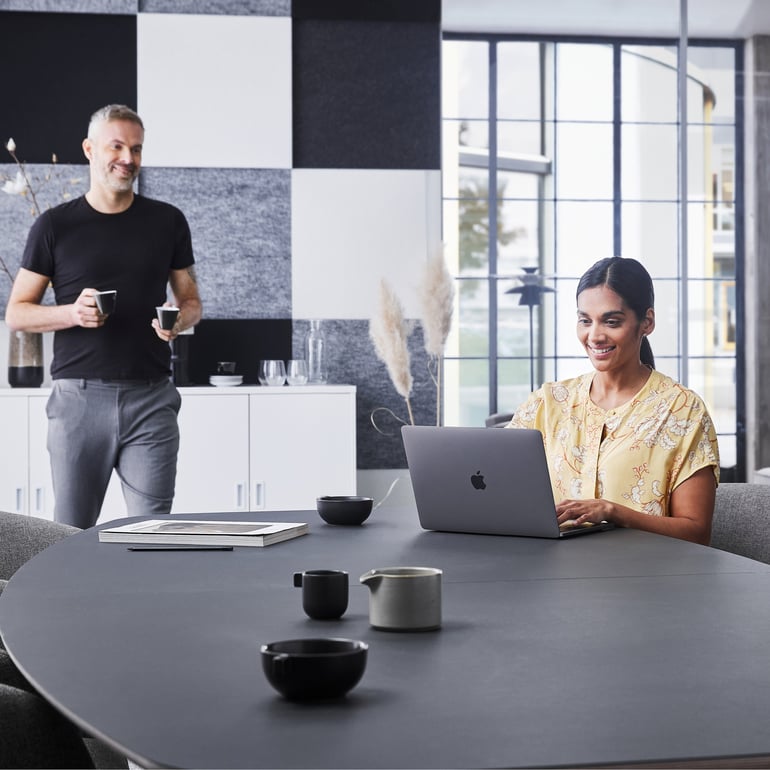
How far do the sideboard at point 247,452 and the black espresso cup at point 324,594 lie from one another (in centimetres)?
351

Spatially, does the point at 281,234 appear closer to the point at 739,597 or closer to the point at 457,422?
the point at 457,422

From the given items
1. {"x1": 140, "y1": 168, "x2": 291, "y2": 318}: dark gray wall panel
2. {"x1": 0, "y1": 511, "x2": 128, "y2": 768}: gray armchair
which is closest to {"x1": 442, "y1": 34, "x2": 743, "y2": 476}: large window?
{"x1": 140, "y1": 168, "x2": 291, "y2": 318}: dark gray wall panel

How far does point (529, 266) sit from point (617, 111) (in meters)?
0.93

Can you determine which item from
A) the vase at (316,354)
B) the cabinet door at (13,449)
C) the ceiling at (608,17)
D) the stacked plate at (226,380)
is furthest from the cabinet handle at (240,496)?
the ceiling at (608,17)

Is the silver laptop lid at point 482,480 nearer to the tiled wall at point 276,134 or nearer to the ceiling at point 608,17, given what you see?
the tiled wall at point 276,134

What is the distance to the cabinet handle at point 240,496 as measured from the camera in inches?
188

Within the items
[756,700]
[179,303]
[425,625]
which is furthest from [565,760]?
[179,303]

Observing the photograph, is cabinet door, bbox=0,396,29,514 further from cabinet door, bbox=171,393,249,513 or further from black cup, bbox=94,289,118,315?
black cup, bbox=94,289,118,315

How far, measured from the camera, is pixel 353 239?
5.27m

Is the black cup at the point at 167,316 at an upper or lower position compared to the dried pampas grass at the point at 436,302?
lower

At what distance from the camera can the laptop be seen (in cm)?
183

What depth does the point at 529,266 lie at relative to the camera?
5.59m

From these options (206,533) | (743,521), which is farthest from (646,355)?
(206,533)

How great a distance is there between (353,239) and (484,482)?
11.5 ft
